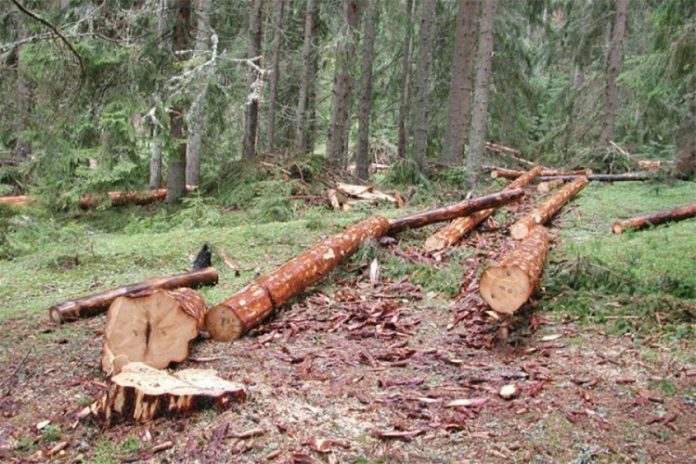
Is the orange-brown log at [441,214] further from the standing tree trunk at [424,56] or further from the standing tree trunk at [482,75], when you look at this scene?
the standing tree trunk at [424,56]

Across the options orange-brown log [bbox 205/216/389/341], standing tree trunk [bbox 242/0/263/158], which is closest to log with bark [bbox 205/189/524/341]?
orange-brown log [bbox 205/216/389/341]

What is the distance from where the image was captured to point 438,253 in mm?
7906

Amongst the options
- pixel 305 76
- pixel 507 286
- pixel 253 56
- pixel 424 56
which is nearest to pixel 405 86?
pixel 424 56

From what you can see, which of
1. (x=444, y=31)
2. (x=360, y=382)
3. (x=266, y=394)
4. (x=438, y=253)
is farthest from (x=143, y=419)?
(x=444, y=31)

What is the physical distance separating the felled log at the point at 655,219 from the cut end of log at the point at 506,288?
4639 millimetres

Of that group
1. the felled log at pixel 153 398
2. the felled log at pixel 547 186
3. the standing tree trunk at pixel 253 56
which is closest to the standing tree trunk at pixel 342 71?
the standing tree trunk at pixel 253 56

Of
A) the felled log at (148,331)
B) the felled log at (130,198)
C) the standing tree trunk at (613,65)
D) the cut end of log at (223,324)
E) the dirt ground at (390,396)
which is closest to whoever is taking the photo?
the dirt ground at (390,396)

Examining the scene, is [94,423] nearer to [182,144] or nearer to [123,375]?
[123,375]

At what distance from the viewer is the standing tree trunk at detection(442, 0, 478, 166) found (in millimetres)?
15891

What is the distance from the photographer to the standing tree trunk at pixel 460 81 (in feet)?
52.1

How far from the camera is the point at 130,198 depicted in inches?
542

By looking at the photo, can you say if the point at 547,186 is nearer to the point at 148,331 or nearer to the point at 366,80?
the point at 366,80

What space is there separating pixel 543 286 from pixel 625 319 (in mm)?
1025

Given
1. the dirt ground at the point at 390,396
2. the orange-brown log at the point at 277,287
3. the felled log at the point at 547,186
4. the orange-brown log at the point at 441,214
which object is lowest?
the dirt ground at the point at 390,396
